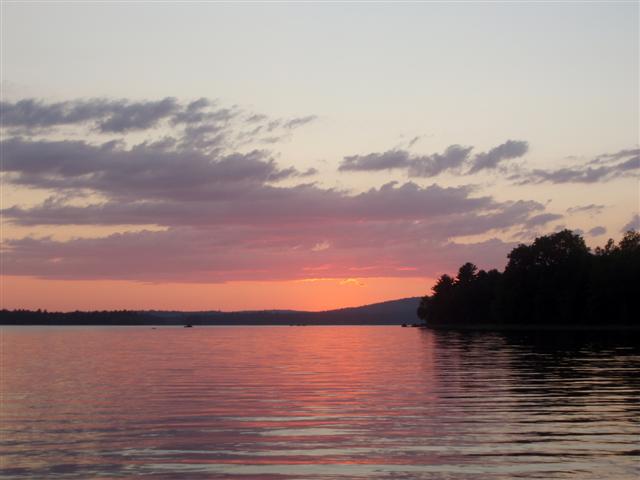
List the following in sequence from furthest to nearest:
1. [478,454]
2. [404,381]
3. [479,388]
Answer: [404,381], [479,388], [478,454]

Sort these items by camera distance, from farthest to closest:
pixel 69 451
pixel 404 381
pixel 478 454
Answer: pixel 404 381 < pixel 69 451 < pixel 478 454

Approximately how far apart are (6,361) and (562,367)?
54129 mm

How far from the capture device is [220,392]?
159 feet

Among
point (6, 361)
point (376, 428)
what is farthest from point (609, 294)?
point (376, 428)

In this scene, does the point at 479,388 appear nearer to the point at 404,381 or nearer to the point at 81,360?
the point at 404,381

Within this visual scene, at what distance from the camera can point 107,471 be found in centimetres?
2494

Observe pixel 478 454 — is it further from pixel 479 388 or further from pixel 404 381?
A: pixel 404 381

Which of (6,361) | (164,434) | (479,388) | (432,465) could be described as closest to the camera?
(432,465)

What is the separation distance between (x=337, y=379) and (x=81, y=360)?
38.1 metres

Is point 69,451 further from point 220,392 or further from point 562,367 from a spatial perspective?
point 562,367

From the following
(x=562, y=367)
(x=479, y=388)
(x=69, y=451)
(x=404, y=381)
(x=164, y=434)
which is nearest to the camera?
(x=69, y=451)

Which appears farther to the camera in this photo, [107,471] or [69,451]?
[69,451]

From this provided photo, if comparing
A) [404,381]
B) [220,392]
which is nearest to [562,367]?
[404,381]

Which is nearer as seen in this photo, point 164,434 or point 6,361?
point 164,434
